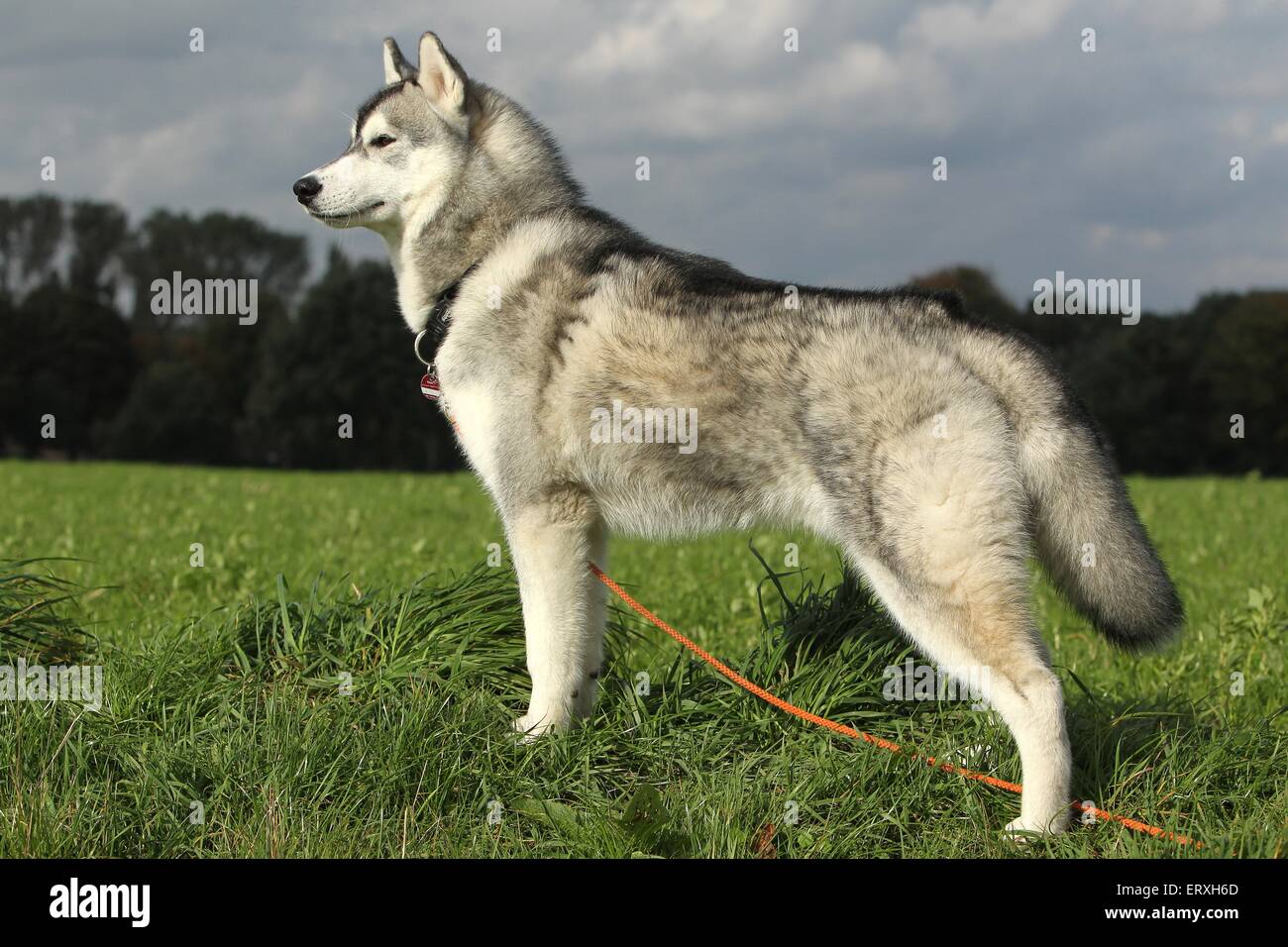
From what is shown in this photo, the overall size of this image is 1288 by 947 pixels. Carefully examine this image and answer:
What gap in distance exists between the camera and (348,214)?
5047 millimetres

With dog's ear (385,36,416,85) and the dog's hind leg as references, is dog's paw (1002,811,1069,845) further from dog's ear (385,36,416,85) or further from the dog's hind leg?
dog's ear (385,36,416,85)

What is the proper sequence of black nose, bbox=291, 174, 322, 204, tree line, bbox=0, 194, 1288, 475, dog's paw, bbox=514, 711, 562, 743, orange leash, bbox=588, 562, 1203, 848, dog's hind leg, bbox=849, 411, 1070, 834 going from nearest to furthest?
dog's hind leg, bbox=849, 411, 1070, 834
orange leash, bbox=588, 562, 1203, 848
dog's paw, bbox=514, 711, 562, 743
black nose, bbox=291, 174, 322, 204
tree line, bbox=0, 194, 1288, 475

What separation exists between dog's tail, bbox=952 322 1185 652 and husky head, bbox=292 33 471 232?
2546 millimetres

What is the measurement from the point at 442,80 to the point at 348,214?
0.76 m

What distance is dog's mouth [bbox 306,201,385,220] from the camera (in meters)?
5.03

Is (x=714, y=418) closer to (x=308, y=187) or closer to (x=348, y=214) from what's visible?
(x=348, y=214)

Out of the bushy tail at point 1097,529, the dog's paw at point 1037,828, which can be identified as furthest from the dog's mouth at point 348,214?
the dog's paw at point 1037,828

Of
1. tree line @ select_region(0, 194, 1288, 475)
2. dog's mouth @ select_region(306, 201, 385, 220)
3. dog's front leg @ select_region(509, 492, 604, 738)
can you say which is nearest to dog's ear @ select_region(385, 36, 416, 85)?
dog's mouth @ select_region(306, 201, 385, 220)

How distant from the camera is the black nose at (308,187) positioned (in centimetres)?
496

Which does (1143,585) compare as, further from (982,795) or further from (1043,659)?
(982,795)

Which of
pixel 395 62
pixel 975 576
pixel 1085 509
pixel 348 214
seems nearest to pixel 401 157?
pixel 348 214

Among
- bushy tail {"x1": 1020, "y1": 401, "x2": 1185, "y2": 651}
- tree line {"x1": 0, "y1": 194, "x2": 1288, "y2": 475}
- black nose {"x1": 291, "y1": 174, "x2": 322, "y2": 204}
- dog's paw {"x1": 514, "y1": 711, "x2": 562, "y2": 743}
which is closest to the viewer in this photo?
bushy tail {"x1": 1020, "y1": 401, "x2": 1185, "y2": 651}

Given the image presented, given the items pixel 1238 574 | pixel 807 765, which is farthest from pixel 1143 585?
pixel 1238 574
